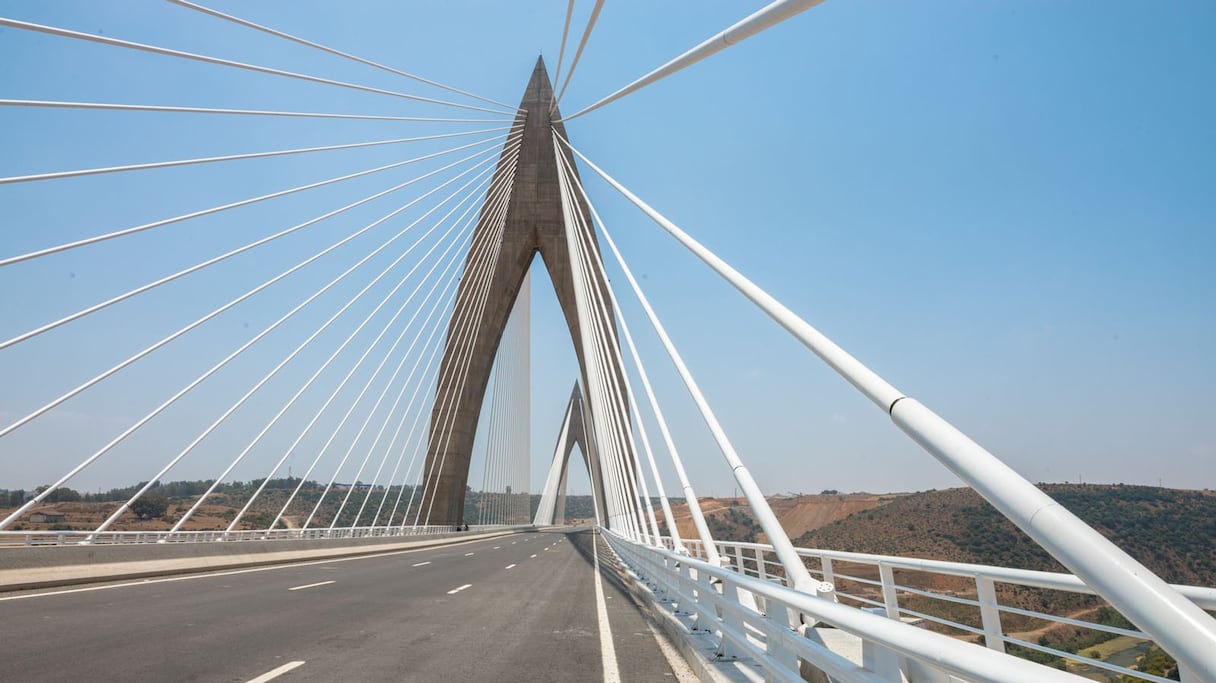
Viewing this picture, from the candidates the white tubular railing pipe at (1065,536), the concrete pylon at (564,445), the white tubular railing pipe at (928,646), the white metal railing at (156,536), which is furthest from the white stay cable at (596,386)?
the concrete pylon at (564,445)

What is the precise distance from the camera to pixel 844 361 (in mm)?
4438

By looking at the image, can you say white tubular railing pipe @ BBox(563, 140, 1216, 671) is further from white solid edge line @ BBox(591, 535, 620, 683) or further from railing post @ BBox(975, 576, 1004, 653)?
white solid edge line @ BBox(591, 535, 620, 683)

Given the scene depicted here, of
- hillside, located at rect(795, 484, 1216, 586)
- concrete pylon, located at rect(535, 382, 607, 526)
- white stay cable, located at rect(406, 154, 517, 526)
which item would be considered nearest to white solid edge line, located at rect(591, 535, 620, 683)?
hillside, located at rect(795, 484, 1216, 586)

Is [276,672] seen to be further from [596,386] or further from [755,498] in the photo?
[596,386]

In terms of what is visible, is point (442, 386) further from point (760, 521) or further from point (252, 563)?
point (760, 521)

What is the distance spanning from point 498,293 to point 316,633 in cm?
3801

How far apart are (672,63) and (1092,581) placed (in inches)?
328

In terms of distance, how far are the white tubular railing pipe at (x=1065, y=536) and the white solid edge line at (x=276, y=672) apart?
15.5 feet

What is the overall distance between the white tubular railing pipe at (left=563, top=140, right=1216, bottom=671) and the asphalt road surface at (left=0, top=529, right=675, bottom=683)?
4037 millimetres

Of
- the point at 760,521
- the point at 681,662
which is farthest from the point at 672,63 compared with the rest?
the point at 681,662

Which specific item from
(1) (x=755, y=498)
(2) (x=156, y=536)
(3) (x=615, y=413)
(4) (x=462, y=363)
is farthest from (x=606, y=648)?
(4) (x=462, y=363)

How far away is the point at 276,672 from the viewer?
616 cm

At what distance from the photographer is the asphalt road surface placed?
630 centimetres

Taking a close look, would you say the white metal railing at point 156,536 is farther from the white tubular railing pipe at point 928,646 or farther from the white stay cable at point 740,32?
the white tubular railing pipe at point 928,646
